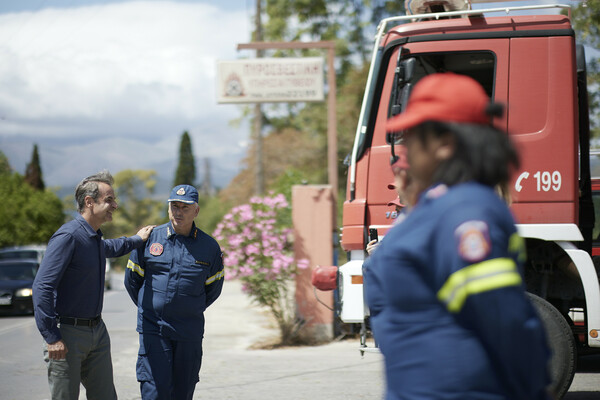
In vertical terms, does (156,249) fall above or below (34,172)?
below

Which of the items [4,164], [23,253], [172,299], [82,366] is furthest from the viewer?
[4,164]

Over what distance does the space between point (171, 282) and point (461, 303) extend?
328 centimetres

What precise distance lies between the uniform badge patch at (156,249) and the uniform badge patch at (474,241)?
337cm

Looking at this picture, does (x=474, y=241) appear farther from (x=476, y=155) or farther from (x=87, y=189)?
(x=87, y=189)

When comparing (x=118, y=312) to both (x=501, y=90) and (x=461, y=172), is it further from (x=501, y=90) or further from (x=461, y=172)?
(x=461, y=172)

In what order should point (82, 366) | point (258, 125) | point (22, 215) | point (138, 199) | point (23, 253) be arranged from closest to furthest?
1. point (82, 366)
2. point (23, 253)
3. point (258, 125)
4. point (22, 215)
5. point (138, 199)

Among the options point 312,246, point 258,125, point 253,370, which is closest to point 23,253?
point 258,125

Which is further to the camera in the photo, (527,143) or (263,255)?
(263,255)

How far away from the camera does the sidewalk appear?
7070 millimetres

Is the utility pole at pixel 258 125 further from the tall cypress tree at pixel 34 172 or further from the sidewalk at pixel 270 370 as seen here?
the tall cypress tree at pixel 34 172

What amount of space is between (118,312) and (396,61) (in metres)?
13.2

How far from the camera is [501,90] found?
231 inches

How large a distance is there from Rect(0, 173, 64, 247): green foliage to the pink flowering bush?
113 ft

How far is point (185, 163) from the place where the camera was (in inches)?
3622
